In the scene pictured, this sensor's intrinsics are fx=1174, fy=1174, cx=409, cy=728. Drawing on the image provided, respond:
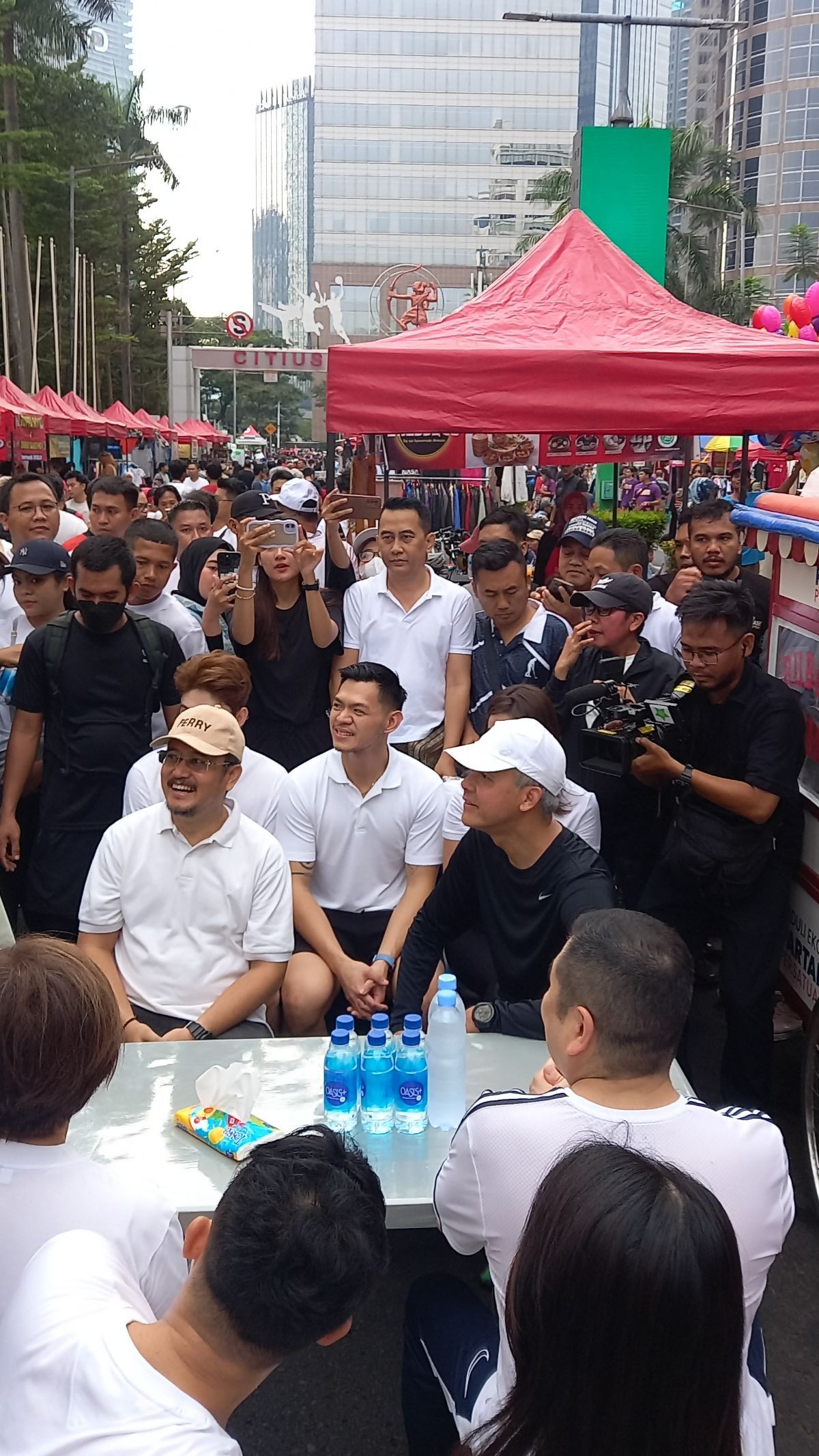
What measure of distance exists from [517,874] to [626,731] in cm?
73

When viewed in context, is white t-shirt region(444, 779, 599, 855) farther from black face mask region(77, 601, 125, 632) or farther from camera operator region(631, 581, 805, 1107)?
black face mask region(77, 601, 125, 632)

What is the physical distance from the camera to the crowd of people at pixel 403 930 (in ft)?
4.70

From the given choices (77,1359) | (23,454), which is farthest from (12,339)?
(77,1359)

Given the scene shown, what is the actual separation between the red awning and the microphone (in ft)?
66.7

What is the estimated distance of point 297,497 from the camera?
559 centimetres

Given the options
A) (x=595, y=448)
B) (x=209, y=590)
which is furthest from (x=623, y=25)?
(x=209, y=590)

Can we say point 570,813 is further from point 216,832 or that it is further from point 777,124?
point 777,124

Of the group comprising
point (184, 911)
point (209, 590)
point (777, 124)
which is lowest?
point (184, 911)

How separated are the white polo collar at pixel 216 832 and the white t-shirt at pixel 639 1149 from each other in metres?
1.64

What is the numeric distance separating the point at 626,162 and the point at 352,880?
935cm

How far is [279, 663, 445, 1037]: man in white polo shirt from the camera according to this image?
400 cm

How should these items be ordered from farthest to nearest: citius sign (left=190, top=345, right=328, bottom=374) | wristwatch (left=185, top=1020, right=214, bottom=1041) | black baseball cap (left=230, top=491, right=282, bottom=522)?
citius sign (left=190, top=345, right=328, bottom=374) < black baseball cap (left=230, top=491, right=282, bottom=522) < wristwatch (left=185, top=1020, right=214, bottom=1041)

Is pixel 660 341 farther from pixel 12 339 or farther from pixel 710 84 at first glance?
pixel 710 84

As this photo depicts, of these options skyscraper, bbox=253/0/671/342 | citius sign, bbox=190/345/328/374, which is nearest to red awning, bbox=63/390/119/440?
citius sign, bbox=190/345/328/374
